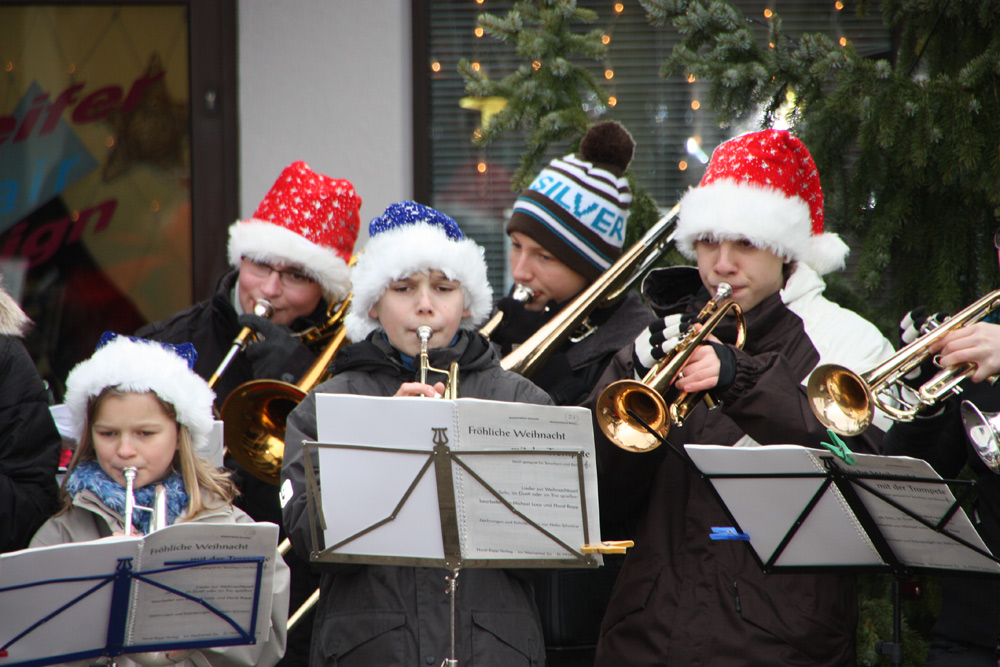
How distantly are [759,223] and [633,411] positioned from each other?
2.52 ft

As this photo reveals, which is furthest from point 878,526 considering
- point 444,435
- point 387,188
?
point 387,188

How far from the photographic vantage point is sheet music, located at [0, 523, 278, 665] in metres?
2.30

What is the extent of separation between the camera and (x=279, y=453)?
357 centimetres

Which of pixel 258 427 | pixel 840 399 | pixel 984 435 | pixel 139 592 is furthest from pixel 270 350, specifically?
pixel 984 435

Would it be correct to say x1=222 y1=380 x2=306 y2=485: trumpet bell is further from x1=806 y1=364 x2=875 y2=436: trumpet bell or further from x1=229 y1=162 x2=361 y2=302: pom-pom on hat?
x1=806 y1=364 x2=875 y2=436: trumpet bell

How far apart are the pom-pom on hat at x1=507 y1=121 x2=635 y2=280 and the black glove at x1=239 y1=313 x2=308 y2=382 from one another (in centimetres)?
94

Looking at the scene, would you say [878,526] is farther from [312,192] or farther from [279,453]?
[312,192]

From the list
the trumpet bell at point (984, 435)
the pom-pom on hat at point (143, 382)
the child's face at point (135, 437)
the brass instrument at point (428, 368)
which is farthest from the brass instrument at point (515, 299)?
the trumpet bell at point (984, 435)

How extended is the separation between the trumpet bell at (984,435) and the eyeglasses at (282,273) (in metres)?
2.41

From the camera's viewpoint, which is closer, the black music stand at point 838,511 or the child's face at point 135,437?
the black music stand at point 838,511

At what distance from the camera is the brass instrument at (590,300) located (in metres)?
3.65

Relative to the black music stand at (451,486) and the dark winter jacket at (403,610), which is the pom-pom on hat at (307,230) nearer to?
the dark winter jacket at (403,610)

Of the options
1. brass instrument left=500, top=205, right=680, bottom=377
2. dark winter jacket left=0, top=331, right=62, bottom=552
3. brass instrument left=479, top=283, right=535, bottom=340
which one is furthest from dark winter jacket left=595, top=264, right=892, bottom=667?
dark winter jacket left=0, top=331, right=62, bottom=552

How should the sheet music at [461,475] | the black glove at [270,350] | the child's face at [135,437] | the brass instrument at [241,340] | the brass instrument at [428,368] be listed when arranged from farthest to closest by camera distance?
the brass instrument at [241,340] < the black glove at [270,350] < the child's face at [135,437] < the brass instrument at [428,368] < the sheet music at [461,475]
